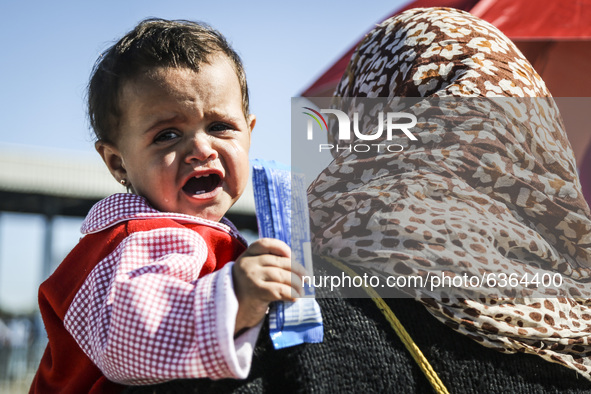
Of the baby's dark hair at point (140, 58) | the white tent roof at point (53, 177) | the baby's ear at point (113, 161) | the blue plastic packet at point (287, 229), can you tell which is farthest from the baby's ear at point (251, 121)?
the white tent roof at point (53, 177)

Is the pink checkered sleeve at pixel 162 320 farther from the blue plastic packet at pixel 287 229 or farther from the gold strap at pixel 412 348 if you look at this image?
the gold strap at pixel 412 348

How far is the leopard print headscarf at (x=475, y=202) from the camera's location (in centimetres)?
131

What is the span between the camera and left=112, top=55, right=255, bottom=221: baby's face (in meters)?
1.57

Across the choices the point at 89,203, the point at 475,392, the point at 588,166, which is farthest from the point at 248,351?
the point at 89,203

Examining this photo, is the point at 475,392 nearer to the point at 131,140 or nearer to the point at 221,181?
the point at 221,181

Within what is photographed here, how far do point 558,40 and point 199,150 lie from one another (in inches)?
105

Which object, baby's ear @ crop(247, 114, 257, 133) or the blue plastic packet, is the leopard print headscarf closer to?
the blue plastic packet

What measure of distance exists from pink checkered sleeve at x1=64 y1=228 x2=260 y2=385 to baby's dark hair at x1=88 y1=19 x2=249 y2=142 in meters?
0.59

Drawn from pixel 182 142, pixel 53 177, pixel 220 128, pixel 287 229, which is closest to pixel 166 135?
pixel 182 142

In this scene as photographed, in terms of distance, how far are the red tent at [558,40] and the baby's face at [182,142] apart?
88.4 inches

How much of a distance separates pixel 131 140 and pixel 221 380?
0.78 m

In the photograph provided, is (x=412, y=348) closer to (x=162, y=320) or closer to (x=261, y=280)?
(x=261, y=280)

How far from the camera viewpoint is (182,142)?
1581 millimetres

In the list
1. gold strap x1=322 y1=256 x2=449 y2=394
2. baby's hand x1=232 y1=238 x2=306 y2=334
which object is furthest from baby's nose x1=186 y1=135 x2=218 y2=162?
gold strap x1=322 y1=256 x2=449 y2=394
